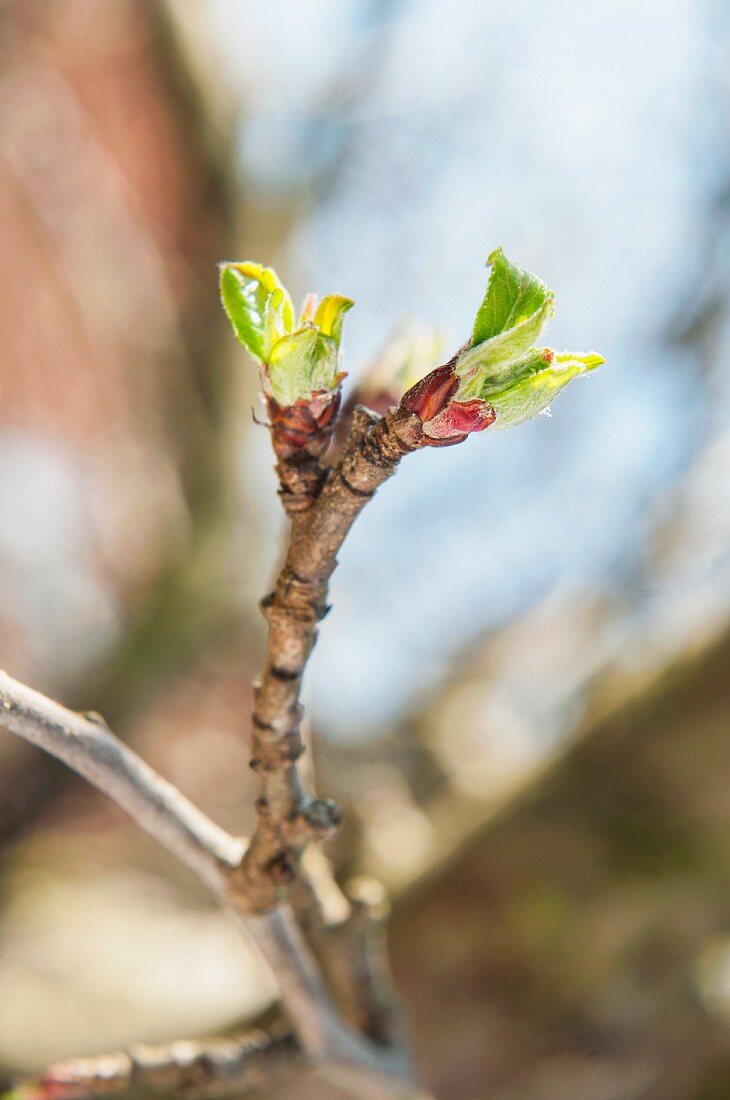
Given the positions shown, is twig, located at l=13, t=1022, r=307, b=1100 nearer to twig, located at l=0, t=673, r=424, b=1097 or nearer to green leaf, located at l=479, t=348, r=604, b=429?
twig, located at l=0, t=673, r=424, b=1097

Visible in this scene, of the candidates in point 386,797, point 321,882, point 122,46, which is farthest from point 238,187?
point 321,882

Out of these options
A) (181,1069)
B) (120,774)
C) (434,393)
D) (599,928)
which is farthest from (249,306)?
(599,928)

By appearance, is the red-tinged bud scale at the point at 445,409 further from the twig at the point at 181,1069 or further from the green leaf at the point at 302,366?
the twig at the point at 181,1069

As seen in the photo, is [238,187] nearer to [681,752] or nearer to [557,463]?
[557,463]

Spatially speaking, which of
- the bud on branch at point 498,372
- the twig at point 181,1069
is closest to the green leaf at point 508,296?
the bud on branch at point 498,372

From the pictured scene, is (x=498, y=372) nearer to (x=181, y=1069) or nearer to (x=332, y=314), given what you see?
(x=332, y=314)
